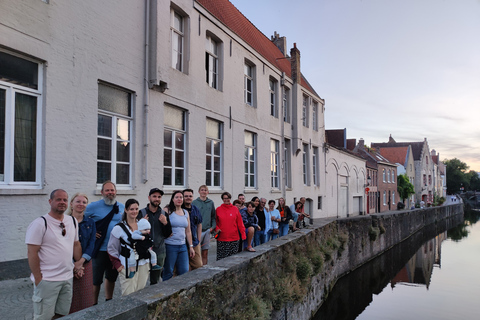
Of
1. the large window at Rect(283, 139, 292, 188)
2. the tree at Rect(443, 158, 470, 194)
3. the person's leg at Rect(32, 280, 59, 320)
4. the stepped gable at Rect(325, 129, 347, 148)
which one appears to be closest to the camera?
the person's leg at Rect(32, 280, 59, 320)

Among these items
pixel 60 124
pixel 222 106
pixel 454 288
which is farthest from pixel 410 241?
pixel 60 124

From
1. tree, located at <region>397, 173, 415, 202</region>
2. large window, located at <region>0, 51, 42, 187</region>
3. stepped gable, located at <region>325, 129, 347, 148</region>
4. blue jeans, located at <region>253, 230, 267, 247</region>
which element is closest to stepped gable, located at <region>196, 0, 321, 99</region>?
large window, located at <region>0, 51, 42, 187</region>

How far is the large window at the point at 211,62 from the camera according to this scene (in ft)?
38.8

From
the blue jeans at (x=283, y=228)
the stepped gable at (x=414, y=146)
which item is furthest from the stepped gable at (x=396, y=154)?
the blue jeans at (x=283, y=228)

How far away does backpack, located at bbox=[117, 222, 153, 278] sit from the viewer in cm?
423

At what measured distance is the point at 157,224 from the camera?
16.3 ft

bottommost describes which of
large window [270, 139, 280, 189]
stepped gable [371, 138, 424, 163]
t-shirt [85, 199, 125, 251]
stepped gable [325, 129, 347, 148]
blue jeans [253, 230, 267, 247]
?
blue jeans [253, 230, 267, 247]

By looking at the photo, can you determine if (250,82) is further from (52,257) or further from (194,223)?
(52,257)

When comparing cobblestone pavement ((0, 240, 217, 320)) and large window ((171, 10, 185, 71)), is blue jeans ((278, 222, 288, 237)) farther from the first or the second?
large window ((171, 10, 185, 71))

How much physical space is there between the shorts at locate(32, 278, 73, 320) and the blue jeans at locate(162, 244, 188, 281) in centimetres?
183

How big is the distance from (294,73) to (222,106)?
6997mm

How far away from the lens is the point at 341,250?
12.6 metres

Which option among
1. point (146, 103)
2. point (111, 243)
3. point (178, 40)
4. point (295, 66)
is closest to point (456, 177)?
point (295, 66)

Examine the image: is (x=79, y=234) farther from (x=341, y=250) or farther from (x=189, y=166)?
(x=341, y=250)
